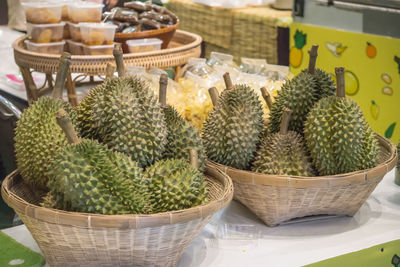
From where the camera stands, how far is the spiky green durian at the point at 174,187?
33.7 inches

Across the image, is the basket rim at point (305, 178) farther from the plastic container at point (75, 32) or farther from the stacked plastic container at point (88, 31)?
the plastic container at point (75, 32)

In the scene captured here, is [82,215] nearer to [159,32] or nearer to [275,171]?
[275,171]

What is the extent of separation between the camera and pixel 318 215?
1111 millimetres

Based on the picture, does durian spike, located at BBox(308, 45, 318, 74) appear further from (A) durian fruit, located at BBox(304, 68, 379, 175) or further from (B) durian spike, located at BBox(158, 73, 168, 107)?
(B) durian spike, located at BBox(158, 73, 168, 107)

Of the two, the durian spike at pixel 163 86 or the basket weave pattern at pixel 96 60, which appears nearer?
the durian spike at pixel 163 86

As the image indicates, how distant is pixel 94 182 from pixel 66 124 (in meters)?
0.11

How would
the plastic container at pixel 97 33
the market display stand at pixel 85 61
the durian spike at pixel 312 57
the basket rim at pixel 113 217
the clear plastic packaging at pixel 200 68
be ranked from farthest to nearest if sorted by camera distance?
the plastic container at pixel 97 33 < the market display stand at pixel 85 61 < the clear plastic packaging at pixel 200 68 < the durian spike at pixel 312 57 < the basket rim at pixel 113 217

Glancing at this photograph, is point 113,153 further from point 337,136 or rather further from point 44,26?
point 44,26

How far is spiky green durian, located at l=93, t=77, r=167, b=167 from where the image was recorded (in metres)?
0.92

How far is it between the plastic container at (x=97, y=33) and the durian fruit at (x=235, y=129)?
1292 mm

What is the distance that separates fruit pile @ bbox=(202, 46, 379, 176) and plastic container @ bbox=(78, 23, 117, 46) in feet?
4.12

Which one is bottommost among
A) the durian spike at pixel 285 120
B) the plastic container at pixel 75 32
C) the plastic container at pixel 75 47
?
the plastic container at pixel 75 47

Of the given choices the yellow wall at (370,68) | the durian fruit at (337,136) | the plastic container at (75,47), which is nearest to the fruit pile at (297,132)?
the durian fruit at (337,136)

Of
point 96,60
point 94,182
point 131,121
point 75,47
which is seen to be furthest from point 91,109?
point 75,47
